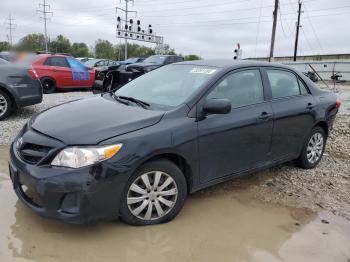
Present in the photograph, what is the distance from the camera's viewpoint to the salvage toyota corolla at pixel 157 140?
9.83 feet

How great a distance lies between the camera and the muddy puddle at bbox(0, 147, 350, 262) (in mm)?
3002

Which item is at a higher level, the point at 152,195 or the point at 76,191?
the point at 76,191

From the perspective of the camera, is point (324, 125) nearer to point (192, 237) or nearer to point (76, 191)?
point (192, 237)

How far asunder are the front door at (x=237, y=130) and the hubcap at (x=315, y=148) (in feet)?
3.71

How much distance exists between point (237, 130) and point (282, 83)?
4.04 ft

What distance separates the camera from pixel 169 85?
13.6 feet

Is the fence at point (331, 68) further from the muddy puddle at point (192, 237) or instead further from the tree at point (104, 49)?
the tree at point (104, 49)

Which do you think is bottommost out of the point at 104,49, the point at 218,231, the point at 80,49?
the point at 218,231

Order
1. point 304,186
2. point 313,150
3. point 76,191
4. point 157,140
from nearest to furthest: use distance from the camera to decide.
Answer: point 76,191 < point 157,140 < point 304,186 < point 313,150

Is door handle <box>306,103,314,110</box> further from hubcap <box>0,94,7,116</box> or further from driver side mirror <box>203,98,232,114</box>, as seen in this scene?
hubcap <box>0,94,7,116</box>

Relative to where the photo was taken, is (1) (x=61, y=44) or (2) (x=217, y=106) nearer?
(2) (x=217, y=106)

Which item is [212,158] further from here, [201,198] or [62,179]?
[62,179]

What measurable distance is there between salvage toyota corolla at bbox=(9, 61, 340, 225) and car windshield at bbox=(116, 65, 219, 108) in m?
0.01

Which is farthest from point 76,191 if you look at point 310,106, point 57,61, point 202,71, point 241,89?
point 57,61
